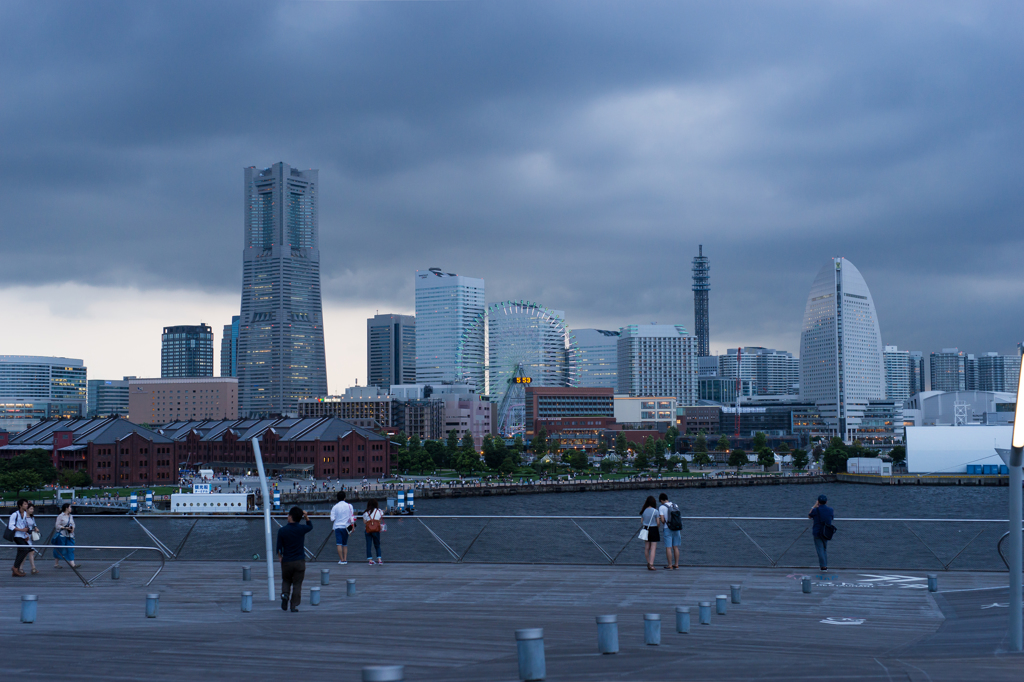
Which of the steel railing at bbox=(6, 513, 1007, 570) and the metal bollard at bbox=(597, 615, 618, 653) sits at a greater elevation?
the metal bollard at bbox=(597, 615, 618, 653)

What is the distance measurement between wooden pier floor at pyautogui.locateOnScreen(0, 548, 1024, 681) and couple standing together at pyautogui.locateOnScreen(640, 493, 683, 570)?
0.47 meters

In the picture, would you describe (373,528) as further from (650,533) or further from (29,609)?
(29,609)

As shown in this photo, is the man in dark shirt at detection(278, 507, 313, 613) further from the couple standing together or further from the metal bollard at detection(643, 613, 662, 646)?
the couple standing together

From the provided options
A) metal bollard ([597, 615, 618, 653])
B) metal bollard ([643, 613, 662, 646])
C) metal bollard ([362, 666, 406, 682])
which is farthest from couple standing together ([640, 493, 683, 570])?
metal bollard ([362, 666, 406, 682])

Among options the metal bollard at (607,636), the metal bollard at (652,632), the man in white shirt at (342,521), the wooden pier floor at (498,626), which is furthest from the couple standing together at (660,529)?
the metal bollard at (607,636)

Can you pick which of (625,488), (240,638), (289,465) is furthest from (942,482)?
(240,638)

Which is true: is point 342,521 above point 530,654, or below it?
below

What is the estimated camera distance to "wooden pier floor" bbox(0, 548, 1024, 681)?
1342 cm

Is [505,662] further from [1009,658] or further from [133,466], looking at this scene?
[133,466]

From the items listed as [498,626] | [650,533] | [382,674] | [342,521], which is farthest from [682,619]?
[342,521]

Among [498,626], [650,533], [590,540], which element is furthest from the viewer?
[590,540]

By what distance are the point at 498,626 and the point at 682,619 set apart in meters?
3.47

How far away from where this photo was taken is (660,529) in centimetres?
2589

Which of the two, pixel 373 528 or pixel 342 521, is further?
pixel 373 528
